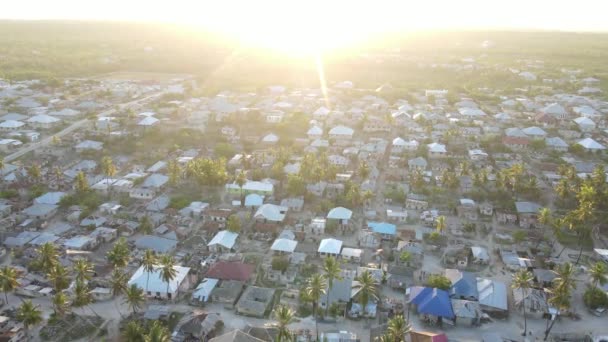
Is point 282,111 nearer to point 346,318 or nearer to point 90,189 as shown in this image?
point 90,189

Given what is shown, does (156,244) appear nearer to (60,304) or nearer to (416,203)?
(60,304)

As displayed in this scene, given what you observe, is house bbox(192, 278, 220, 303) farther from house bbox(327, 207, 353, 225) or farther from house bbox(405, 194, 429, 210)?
house bbox(405, 194, 429, 210)

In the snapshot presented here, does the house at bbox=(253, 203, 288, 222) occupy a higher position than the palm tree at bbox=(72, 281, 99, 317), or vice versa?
the palm tree at bbox=(72, 281, 99, 317)

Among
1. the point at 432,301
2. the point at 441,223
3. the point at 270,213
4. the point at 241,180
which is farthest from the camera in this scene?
the point at 241,180

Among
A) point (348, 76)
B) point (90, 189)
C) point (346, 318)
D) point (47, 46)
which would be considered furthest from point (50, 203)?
point (47, 46)

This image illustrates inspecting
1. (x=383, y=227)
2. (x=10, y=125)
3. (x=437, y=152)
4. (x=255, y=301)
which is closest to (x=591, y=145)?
(x=437, y=152)

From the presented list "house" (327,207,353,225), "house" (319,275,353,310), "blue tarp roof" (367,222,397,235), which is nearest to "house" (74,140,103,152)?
"house" (327,207,353,225)

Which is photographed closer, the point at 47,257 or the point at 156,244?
the point at 47,257

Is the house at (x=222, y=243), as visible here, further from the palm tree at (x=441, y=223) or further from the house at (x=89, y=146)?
the house at (x=89, y=146)
